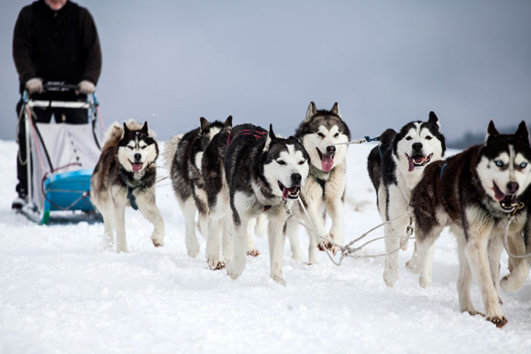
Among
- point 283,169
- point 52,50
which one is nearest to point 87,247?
point 283,169

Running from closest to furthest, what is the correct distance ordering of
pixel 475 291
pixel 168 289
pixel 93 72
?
pixel 168 289 → pixel 475 291 → pixel 93 72

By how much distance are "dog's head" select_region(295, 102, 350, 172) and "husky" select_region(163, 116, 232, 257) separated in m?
0.63

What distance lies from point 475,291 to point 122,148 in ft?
9.89

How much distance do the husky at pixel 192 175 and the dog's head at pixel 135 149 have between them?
0.26 meters

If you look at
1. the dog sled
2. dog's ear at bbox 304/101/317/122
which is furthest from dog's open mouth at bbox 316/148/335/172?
the dog sled

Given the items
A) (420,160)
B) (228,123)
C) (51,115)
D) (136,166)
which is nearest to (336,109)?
(228,123)

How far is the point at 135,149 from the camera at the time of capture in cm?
470

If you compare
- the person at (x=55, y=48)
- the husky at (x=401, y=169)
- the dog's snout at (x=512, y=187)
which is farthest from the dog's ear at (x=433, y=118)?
the person at (x=55, y=48)

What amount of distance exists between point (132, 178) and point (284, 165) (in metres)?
2.08

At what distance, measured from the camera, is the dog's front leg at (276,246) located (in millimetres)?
3451

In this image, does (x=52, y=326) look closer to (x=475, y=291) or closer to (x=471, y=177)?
(x=471, y=177)

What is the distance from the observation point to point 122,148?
4738 mm

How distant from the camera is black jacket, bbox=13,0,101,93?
23.1ft

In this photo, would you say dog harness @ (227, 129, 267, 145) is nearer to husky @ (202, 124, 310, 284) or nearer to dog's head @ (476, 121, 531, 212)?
husky @ (202, 124, 310, 284)
